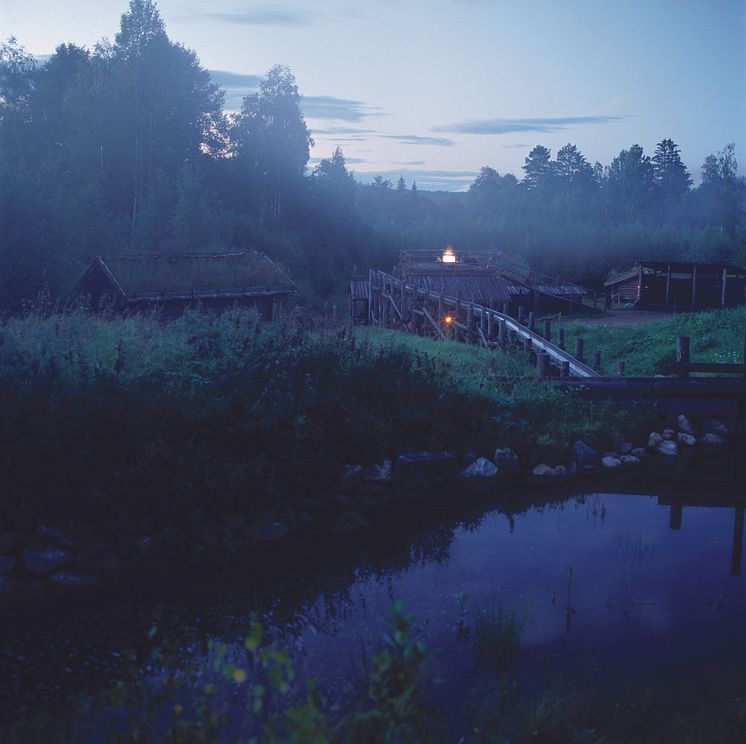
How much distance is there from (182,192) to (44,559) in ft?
115

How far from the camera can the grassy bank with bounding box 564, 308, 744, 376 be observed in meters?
27.1

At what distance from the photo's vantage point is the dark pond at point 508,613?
674 cm

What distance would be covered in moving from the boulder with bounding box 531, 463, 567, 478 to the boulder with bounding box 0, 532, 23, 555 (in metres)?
8.81

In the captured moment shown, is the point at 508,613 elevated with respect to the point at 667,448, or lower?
lower

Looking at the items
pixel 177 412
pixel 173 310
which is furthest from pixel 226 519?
pixel 173 310

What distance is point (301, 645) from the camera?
25.7 feet

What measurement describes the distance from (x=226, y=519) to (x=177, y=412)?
180 cm

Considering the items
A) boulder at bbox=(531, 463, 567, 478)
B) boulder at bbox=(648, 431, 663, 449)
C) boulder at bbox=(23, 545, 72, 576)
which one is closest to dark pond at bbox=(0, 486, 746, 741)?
boulder at bbox=(23, 545, 72, 576)

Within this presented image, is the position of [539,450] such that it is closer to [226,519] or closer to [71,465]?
[226,519]

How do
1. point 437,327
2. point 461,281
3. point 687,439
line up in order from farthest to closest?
point 461,281 → point 437,327 → point 687,439

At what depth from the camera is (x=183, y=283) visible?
23.8m

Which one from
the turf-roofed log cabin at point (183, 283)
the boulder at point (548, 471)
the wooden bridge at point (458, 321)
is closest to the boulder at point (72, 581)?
the boulder at point (548, 471)

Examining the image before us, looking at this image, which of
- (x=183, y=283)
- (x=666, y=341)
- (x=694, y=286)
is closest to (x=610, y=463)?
(x=183, y=283)

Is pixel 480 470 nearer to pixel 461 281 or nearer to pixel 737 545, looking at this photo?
pixel 737 545
